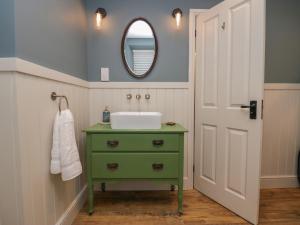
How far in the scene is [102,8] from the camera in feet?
6.93

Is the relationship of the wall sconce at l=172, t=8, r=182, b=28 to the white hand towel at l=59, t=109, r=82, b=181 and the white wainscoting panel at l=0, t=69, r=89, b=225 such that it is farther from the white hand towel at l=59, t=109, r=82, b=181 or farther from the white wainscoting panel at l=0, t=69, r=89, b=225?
the white hand towel at l=59, t=109, r=82, b=181

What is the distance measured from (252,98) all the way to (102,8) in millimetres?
1662

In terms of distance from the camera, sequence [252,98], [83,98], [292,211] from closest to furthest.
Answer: [252,98]
[292,211]
[83,98]

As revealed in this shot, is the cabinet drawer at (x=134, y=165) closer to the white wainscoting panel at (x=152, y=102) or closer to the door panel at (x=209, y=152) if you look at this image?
the door panel at (x=209, y=152)

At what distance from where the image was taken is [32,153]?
1105 millimetres

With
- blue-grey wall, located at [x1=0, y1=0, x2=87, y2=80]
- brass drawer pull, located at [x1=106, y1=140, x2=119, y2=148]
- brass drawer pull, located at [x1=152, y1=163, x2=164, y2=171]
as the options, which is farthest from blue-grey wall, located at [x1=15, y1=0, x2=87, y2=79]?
brass drawer pull, located at [x1=152, y1=163, x2=164, y2=171]

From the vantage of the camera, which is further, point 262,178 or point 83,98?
point 262,178

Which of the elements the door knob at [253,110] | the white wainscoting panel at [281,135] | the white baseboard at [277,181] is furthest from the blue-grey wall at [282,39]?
the white baseboard at [277,181]

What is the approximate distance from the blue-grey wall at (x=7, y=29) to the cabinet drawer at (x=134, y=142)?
35.1 inches

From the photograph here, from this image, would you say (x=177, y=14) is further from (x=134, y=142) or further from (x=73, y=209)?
(x=73, y=209)

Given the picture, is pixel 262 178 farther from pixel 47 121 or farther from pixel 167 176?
pixel 47 121

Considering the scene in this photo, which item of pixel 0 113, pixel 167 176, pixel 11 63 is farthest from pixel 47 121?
pixel 167 176

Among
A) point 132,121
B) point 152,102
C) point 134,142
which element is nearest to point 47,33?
point 132,121

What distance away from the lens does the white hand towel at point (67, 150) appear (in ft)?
4.17
